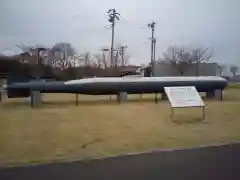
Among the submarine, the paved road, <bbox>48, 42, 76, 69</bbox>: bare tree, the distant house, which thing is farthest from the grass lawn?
the distant house

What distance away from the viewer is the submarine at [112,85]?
11874 mm

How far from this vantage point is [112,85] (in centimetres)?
1312

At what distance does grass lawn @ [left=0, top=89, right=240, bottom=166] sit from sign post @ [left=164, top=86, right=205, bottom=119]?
300 millimetres

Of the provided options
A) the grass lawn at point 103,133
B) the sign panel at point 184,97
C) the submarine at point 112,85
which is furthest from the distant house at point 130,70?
the sign panel at point 184,97

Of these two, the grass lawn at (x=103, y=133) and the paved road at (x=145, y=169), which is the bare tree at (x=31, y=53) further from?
the paved road at (x=145, y=169)

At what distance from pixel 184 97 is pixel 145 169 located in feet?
16.1

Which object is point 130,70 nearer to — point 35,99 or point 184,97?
point 35,99

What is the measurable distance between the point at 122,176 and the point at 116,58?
413 inches

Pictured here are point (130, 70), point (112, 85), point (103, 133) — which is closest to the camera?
point (103, 133)

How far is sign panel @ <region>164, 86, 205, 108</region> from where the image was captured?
8344 mm

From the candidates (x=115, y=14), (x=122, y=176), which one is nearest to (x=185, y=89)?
(x=115, y=14)

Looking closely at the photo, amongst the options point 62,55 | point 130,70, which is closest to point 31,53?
point 62,55

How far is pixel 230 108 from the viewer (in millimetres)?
10234

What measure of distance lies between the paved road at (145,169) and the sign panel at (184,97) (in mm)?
3739
